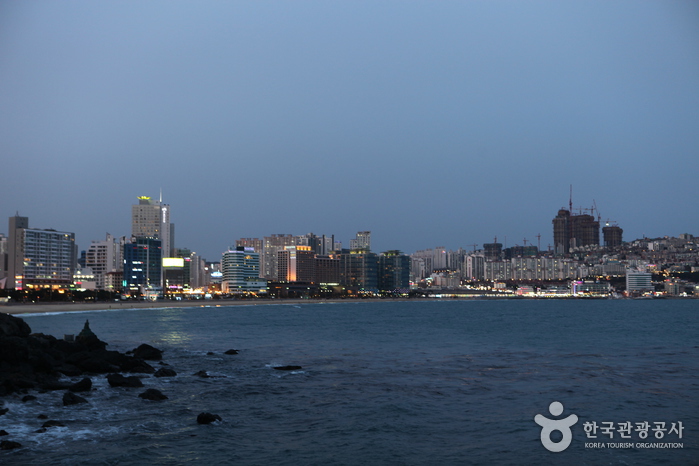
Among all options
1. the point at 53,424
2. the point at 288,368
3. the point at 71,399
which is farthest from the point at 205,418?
the point at 288,368

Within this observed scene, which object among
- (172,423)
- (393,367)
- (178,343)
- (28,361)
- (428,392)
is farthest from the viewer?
(178,343)

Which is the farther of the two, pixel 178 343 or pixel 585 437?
pixel 178 343

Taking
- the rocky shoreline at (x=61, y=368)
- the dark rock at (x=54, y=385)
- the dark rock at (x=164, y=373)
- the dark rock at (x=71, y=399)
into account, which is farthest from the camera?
the dark rock at (x=164, y=373)

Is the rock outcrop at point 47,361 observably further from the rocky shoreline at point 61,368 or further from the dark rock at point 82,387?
the dark rock at point 82,387

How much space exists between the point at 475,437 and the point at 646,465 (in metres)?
4.81

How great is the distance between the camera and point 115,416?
21391 millimetres

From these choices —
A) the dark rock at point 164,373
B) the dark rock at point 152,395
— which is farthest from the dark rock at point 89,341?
the dark rock at point 152,395

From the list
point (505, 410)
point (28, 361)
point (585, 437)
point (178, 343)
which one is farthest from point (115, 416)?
point (178, 343)

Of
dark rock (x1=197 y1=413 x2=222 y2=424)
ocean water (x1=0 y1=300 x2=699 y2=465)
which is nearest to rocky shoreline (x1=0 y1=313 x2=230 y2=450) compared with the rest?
dark rock (x1=197 y1=413 x2=222 y2=424)

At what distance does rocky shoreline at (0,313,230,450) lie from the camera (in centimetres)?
2428

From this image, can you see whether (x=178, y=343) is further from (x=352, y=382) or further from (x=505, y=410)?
(x=505, y=410)

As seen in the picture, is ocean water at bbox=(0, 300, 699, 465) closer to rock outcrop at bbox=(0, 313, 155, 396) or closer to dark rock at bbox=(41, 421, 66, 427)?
dark rock at bbox=(41, 421, 66, 427)

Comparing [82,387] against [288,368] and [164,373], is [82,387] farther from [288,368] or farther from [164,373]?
[288,368]

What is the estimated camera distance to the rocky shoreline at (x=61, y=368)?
79.7 feet
